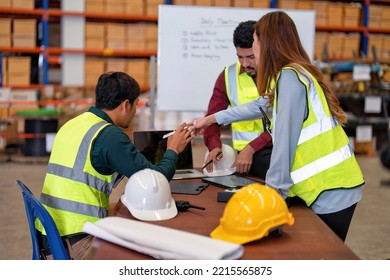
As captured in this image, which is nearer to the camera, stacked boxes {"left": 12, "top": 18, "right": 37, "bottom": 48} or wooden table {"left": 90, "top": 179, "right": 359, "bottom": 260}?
wooden table {"left": 90, "top": 179, "right": 359, "bottom": 260}

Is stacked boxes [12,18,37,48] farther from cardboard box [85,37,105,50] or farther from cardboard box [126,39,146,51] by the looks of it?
cardboard box [126,39,146,51]

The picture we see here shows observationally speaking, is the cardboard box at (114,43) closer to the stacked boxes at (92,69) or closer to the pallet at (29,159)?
the stacked boxes at (92,69)

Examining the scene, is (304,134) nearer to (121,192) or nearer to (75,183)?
(75,183)

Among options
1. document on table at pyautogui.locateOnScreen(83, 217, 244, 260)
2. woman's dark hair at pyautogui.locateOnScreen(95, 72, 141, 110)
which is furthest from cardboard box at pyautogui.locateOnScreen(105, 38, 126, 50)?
document on table at pyautogui.locateOnScreen(83, 217, 244, 260)

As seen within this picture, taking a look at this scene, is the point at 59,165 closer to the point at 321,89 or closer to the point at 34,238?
the point at 34,238

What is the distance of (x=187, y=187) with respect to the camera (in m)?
2.36

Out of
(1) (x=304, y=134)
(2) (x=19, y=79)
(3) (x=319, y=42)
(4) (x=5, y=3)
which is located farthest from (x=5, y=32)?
(1) (x=304, y=134)

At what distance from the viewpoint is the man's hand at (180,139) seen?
2344mm

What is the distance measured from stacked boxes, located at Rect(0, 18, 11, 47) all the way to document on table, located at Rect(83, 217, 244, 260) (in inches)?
249

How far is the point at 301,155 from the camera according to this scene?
1.96 metres

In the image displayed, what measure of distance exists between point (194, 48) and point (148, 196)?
2.76 m

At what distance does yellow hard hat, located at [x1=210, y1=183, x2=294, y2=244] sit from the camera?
1592 millimetres

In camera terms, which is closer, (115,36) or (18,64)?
(18,64)

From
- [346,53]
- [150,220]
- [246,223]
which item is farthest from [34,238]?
[346,53]
